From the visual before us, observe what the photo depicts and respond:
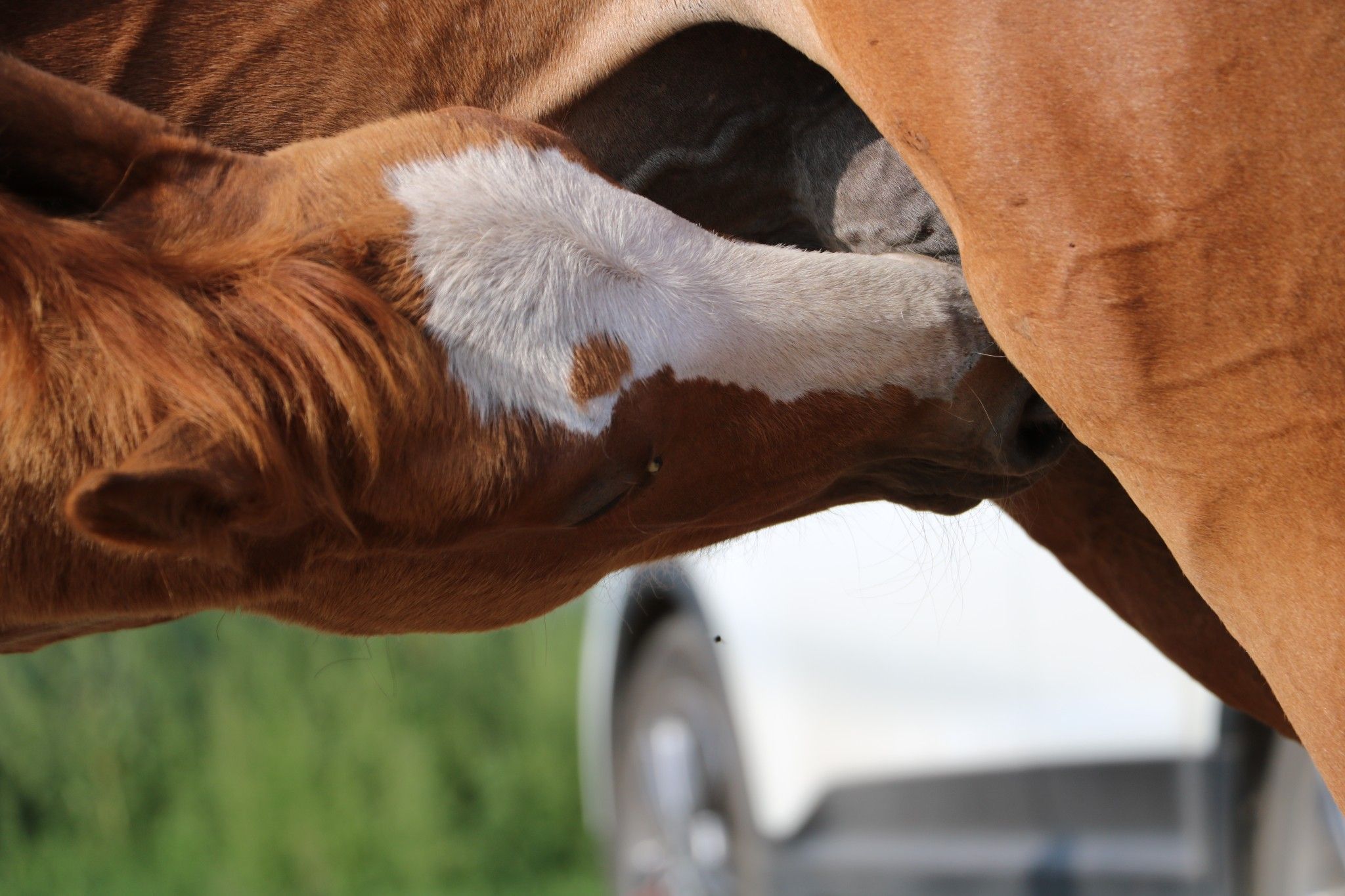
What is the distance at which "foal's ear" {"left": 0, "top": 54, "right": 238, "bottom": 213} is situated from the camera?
4.57ft

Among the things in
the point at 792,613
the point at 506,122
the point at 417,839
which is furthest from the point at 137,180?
the point at 417,839

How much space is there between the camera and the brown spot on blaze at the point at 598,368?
1.51m

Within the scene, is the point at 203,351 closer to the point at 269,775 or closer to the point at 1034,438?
the point at 1034,438

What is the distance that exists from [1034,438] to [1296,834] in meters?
1.40

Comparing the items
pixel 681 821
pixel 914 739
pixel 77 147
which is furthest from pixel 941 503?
pixel 681 821

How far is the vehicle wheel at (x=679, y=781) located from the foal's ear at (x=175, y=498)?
3.23m

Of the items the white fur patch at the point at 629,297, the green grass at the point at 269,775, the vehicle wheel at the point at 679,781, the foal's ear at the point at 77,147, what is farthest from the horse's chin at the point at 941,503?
the green grass at the point at 269,775

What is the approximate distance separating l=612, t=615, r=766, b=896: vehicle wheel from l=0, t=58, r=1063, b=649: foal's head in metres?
2.89

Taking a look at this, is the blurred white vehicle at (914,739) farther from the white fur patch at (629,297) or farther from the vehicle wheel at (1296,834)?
the white fur patch at (629,297)

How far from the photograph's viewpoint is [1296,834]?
2613 millimetres

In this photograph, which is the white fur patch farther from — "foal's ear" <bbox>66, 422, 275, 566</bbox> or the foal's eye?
"foal's ear" <bbox>66, 422, 275, 566</bbox>

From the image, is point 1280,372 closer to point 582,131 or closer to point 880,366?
point 880,366

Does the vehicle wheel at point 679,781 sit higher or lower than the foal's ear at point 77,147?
lower

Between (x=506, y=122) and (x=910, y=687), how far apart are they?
235 centimetres
